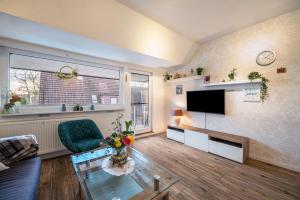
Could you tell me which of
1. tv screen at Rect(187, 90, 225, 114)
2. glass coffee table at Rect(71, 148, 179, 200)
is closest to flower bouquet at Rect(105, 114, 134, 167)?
glass coffee table at Rect(71, 148, 179, 200)

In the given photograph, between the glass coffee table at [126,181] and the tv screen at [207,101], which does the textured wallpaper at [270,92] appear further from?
the glass coffee table at [126,181]

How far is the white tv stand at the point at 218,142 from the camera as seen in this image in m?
2.74

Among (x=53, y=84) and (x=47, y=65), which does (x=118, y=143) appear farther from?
(x=47, y=65)

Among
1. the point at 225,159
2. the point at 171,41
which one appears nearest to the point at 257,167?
the point at 225,159

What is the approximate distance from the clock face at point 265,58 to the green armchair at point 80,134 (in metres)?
3.78

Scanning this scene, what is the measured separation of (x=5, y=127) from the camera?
2361 mm

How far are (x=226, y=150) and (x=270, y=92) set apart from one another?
150 centimetres

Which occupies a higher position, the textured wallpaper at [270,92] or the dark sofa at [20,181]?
→ the textured wallpaper at [270,92]

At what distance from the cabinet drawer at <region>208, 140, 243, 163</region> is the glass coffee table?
1.90m

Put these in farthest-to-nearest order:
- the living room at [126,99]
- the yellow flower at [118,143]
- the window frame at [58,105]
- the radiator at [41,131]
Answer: the window frame at [58,105] < the radiator at [41,131] < the living room at [126,99] < the yellow flower at [118,143]

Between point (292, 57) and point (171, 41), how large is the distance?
2408mm

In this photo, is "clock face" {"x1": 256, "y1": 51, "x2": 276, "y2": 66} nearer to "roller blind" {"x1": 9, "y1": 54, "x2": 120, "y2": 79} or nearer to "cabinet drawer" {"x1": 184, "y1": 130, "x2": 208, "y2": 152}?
"cabinet drawer" {"x1": 184, "y1": 130, "x2": 208, "y2": 152}

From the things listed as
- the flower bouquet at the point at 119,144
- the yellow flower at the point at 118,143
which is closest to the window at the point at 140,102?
the flower bouquet at the point at 119,144

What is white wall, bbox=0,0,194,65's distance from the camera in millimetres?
1833
